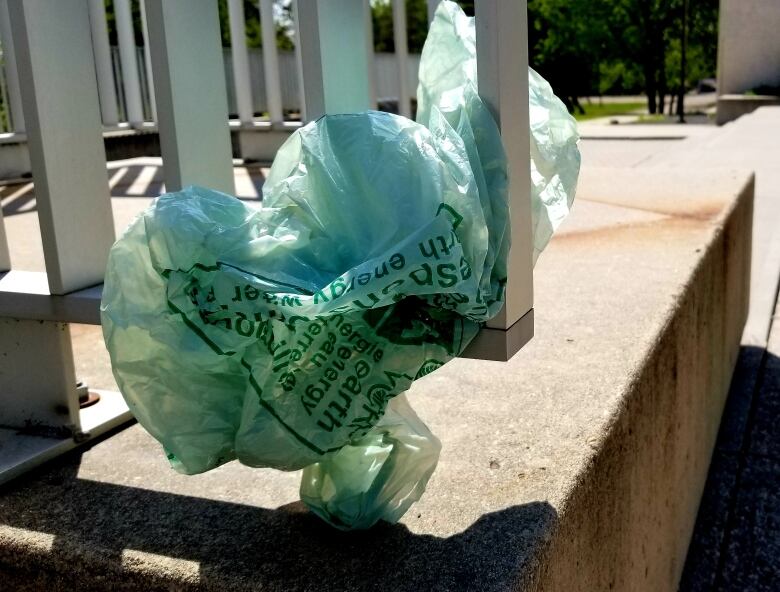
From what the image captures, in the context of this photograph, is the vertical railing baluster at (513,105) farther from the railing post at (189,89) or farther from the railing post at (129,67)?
the railing post at (129,67)

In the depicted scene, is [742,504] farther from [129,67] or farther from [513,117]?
[129,67]

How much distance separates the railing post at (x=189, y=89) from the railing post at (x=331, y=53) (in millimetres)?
208

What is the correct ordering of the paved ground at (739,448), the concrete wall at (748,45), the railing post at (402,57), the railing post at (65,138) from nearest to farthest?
1. the railing post at (65,138)
2. the paved ground at (739,448)
3. the railing post at (402,57)
4. the concrete wall at (748,45)

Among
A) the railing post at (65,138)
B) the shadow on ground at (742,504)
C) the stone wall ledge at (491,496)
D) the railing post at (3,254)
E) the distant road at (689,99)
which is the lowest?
the distant road at (689,99)

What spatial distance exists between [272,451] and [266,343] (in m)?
0.14

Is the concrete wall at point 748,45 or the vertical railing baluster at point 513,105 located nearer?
the vertical railing baluster at point 513,105

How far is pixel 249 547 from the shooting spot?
1.31 metres

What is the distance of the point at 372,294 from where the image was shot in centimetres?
108

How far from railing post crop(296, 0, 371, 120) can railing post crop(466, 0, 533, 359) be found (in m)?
0.32

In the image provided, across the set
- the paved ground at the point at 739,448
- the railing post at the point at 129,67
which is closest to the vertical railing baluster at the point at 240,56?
the railing post at the point at 129,67

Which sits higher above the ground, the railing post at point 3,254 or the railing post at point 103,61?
the railing post at point 103,61

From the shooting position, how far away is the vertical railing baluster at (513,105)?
50.2 inches

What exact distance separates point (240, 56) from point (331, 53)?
17.6ft

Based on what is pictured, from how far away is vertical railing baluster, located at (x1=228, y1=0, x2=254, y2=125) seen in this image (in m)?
6.30
